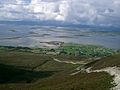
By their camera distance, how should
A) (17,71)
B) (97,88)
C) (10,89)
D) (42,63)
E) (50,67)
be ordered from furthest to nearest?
1. (42,63)
2. (50,67)
3. (17,71)
4. (10,89)
5. (97,88)

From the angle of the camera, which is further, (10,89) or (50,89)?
(10,89)

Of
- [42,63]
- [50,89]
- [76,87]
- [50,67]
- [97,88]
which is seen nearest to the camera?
[97,88]

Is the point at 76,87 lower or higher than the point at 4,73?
higher

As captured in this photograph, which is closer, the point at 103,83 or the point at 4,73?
the point at 103,83

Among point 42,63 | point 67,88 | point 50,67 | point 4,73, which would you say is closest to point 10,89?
point 67,88

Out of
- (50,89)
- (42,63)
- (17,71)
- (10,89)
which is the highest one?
(50,89)

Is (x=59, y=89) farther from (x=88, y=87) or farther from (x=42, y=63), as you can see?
(x=42, y=63)

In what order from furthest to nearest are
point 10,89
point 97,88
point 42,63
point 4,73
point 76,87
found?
1. point 42,63
2. point 4,73
3. point 10,89
4. point 76,87
5. point 97,88

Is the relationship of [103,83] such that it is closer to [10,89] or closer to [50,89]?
[50,89]

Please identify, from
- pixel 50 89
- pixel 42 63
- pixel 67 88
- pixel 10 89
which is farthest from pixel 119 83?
pixel 42 63

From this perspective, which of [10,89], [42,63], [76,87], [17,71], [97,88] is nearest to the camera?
[97,88]
